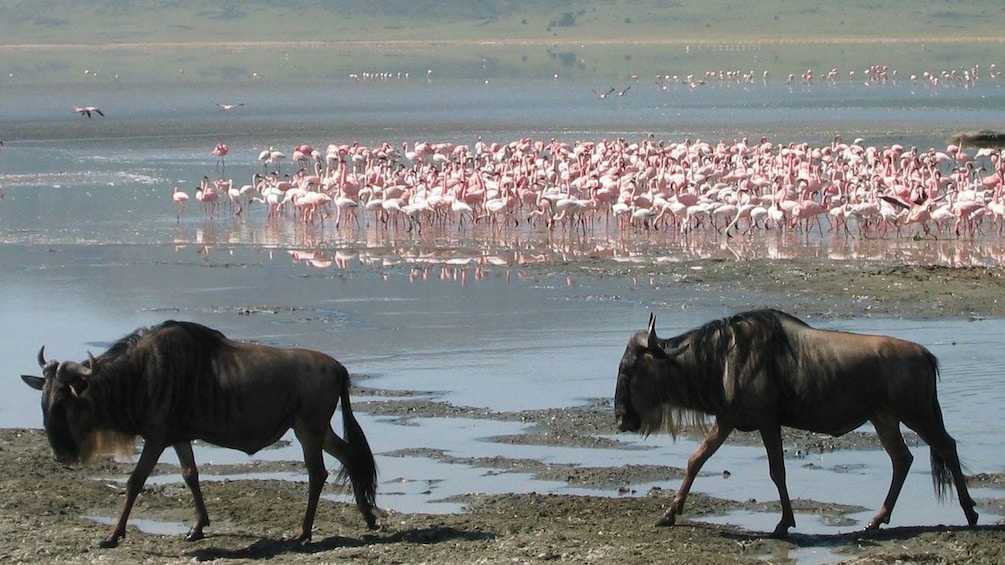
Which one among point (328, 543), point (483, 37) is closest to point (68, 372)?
point (328, 543)

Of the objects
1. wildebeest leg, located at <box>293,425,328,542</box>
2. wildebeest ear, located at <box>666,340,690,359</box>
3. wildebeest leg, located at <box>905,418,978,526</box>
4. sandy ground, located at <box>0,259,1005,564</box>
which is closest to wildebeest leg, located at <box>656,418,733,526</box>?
sandy ground, located at <box>0,259,1005,564</box>

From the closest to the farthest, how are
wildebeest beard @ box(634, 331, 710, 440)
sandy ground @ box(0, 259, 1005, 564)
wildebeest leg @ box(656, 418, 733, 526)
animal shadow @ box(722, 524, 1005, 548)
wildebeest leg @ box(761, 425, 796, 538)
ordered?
sandy ground @ box(0, 259, 1005, 564), animal shadow @ box(722, 524, 1005, 548), wildebeest leg @ box(761, 425, 796, 538), wildebeest leg @ box(656, 418, 733, 526), wildebeest beard @ box(634, 331, 710, 440)

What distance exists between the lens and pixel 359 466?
27.2 feet

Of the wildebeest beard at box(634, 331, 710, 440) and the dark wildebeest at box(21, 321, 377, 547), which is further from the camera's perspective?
the wildebeest beard at box(634, 331, 710, 440)

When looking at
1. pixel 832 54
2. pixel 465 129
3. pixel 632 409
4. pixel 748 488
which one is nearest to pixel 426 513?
pixel 632 409

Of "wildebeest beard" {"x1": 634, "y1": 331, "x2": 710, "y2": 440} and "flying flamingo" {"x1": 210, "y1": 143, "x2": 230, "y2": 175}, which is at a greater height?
"flying flamingo" {"x1": 210, "y1": 143, "x2": 230, "y2": 175}

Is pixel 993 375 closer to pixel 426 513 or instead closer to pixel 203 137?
pixel 426 513

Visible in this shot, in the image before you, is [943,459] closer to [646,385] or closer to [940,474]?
[940,474]

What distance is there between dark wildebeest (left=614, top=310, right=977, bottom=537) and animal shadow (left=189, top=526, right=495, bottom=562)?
1.01 metres

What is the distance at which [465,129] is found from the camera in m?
54.2

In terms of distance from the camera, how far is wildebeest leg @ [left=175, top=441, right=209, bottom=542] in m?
8.13

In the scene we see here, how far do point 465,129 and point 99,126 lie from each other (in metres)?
12.2

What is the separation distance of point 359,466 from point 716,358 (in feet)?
6.06

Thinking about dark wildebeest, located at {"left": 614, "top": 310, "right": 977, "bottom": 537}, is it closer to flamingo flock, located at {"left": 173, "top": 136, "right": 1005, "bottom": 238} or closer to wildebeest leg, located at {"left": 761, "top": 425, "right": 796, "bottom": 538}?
wildebeest leg, located at {"left": 761, "top": 425, "right": 796, "bottom": 538}
